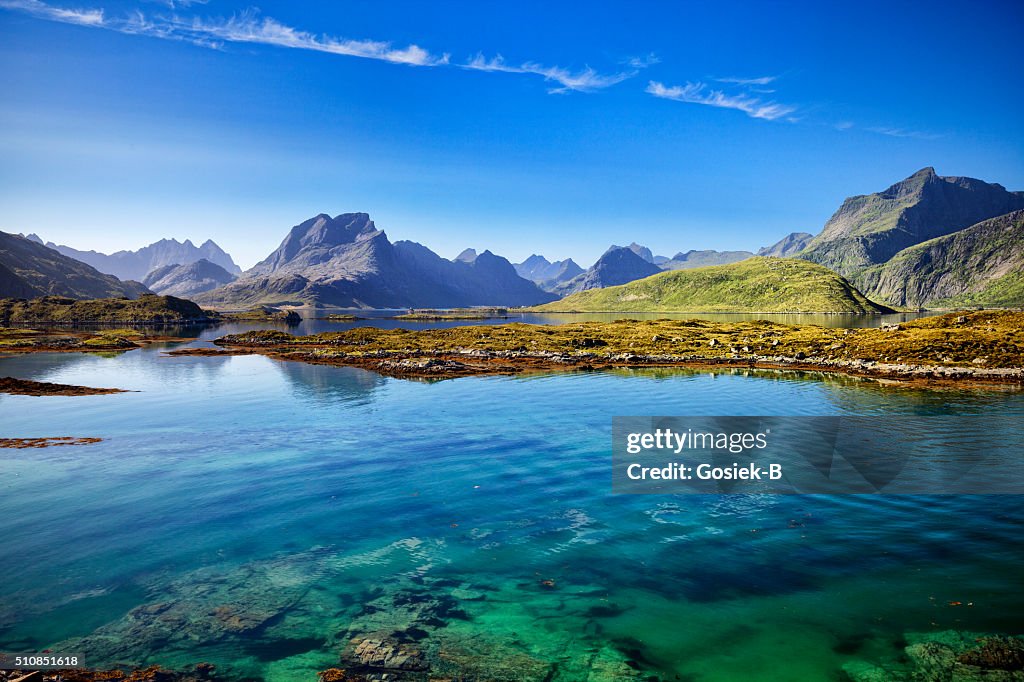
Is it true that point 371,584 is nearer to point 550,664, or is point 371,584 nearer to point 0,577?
point 550,664

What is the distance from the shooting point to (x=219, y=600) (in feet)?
57.2

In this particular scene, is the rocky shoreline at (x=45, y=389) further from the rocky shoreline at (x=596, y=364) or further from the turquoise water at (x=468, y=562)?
the rocky shoreline at (x=596, y=364)

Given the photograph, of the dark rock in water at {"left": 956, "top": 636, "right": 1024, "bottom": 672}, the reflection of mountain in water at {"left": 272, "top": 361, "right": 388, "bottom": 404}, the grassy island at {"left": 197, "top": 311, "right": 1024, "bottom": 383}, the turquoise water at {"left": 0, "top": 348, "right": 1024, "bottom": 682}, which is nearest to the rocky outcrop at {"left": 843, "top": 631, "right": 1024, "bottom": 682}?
the dark rock in water at {"left": 956, "top": 636, "right": 1024, "bottom": 672}

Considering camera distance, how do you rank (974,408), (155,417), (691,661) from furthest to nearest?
(155,417) < (974,408) < (691,661)

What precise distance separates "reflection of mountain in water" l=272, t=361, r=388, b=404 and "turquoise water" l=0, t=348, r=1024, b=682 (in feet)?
59.6

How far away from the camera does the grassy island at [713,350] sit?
208ft

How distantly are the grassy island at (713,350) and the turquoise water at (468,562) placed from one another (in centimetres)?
4182

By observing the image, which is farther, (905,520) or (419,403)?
(419,403)

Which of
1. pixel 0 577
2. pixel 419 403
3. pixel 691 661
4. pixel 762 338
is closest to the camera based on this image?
pixel 691 661

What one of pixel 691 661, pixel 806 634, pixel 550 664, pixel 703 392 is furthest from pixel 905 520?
pixel 703 392

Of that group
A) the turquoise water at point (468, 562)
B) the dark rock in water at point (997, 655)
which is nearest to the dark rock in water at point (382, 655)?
the turquoise water at point (468, 562)

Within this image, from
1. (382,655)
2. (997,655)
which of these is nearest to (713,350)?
(997,655)

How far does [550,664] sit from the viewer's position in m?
14.1

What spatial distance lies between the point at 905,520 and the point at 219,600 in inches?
1104
